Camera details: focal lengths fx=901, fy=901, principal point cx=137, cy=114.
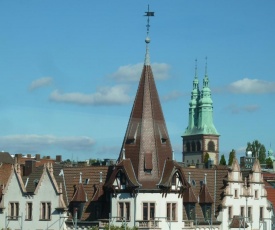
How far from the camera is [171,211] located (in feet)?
257

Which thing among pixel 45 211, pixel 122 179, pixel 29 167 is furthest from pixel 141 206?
pixel 29 167

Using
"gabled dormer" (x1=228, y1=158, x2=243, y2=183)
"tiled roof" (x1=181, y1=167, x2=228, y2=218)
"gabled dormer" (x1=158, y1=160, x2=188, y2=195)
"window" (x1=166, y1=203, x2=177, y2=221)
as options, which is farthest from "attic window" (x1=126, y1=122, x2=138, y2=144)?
"gabled dormer" (x1=228, y1=158, x2=243, y2=183)

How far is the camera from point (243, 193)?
287ft

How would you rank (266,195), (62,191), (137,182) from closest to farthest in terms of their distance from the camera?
(137,182) < (62,191) < (266,195)

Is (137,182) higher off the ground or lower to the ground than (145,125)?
lower

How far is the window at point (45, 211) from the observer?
81.1 m

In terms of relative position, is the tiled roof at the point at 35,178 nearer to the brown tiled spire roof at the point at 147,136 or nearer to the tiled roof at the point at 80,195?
the tiled roof at the point at 80,195

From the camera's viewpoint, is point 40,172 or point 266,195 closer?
point 40,172

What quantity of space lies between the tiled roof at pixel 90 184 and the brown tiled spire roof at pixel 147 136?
3.72 meters

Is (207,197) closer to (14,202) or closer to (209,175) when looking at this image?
(209,175)

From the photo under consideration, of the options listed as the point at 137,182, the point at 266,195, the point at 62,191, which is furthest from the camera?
the point at 266,195

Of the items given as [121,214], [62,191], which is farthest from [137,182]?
[62,191]

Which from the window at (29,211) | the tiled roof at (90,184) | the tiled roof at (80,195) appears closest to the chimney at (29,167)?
the tiled roof at (90,184)

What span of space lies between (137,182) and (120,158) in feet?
10.8
